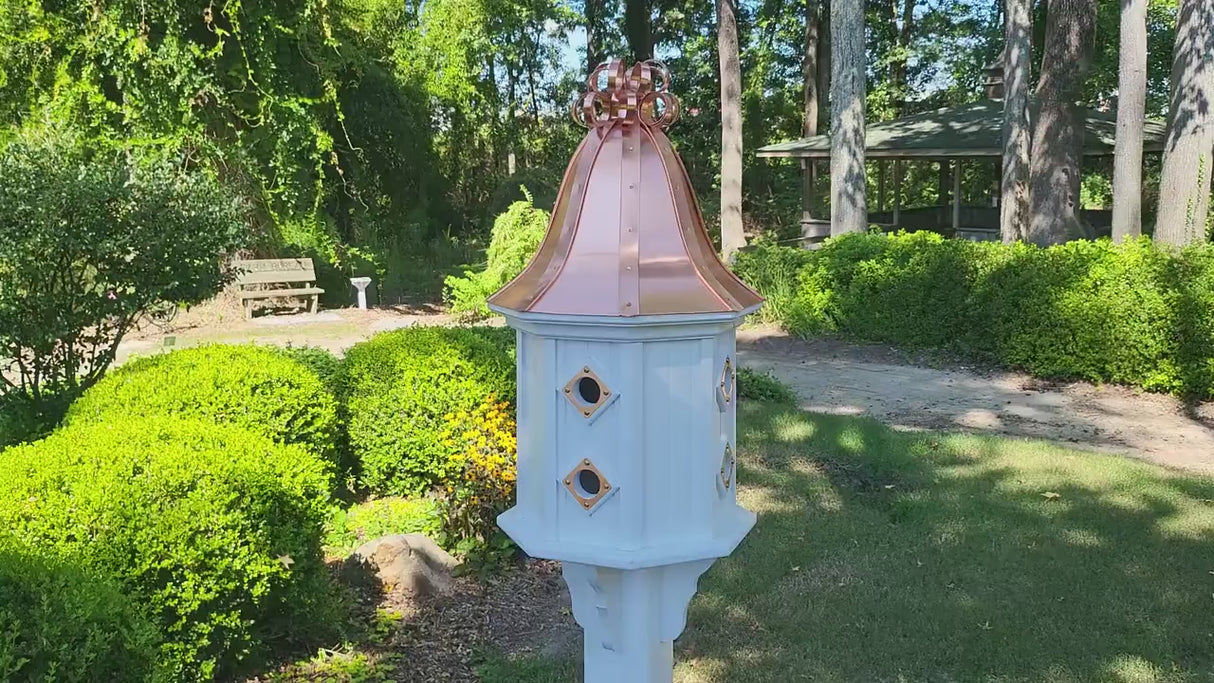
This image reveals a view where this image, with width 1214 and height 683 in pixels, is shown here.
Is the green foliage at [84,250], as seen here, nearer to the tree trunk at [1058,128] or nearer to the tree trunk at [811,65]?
the tree trunk at [1058,128]

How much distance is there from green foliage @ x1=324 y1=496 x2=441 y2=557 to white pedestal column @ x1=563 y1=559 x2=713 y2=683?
359 cm

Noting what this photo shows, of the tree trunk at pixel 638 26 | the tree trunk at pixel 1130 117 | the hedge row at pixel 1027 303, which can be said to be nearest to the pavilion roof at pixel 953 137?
the tree trunk at pixel 1130 117

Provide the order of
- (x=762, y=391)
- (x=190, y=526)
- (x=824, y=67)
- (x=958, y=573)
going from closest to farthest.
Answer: (x=190, y=526) < (x=958, y=573) < (x=762, y=391) < (x=824, y=67)

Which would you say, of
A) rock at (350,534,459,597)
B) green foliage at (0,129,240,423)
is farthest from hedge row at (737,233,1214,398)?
green foliage at (0,129,240,423)

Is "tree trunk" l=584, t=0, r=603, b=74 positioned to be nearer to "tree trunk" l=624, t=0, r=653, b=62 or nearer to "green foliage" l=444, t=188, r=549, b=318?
"tree trunk" l=624, t=0, r=653, b=62

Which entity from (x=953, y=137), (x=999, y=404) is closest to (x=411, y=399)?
(x=999, y=404)

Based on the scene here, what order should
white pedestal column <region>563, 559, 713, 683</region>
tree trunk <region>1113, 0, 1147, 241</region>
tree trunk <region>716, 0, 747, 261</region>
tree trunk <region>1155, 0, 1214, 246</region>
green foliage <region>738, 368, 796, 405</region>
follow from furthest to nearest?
1. tree trunk <region>716, 0, 747, 261</region>
2. tree trunk <region>1113, 0, 1147, 241</region>
3. tree trunk <region>1155, 0, 1214, 246</region>
4. green foliage <region>738, 368, 796, 405</region>
5. white pedestal column <region>563, 559, 713, 683</region>

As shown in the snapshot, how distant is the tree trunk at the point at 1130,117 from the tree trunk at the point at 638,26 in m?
21.2

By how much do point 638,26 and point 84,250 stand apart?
28866 mm

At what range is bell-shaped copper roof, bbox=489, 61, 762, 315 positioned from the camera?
2.09 m

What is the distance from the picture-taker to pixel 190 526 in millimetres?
3627

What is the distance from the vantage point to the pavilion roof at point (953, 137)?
20.0m

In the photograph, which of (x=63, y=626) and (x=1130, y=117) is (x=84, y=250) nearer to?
(x=63, y=626)

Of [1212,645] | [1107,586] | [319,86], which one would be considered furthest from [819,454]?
[319,86]
